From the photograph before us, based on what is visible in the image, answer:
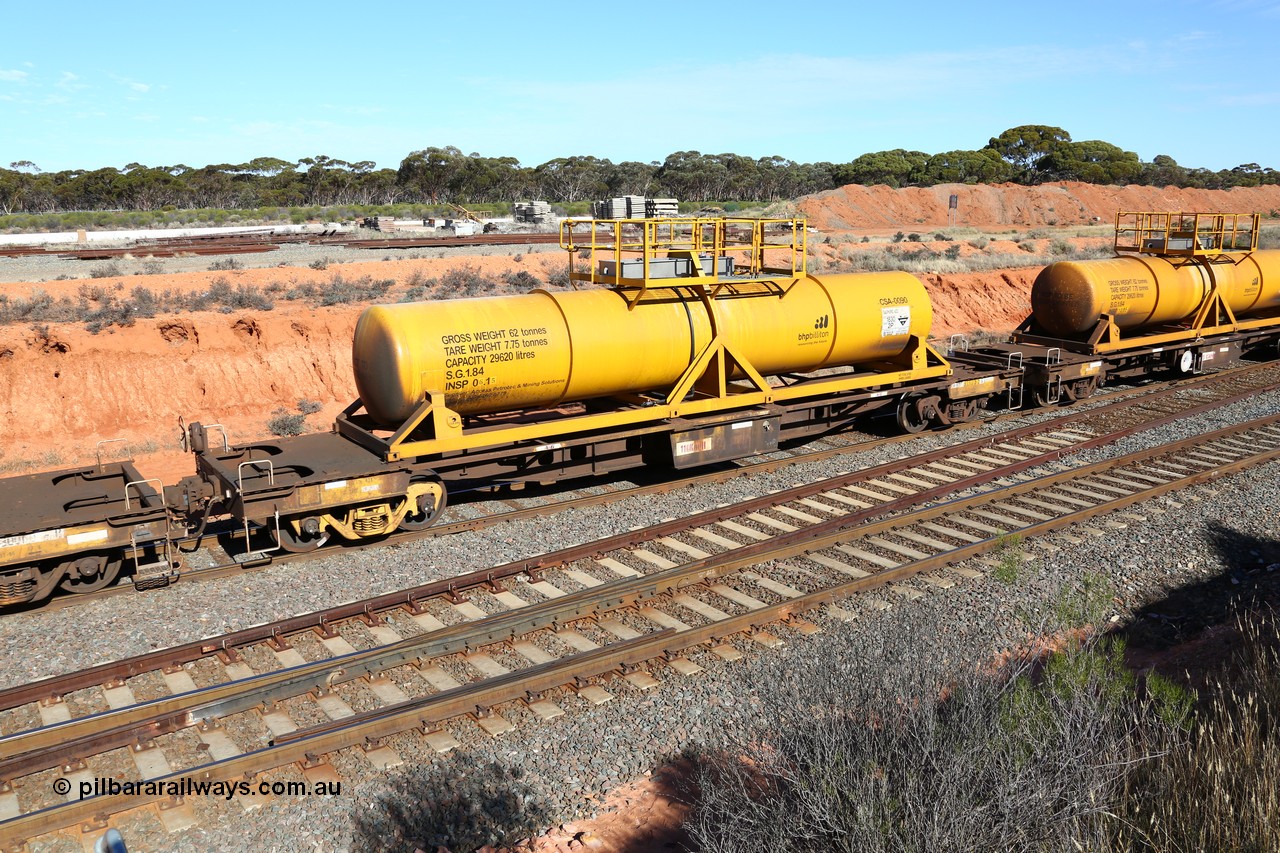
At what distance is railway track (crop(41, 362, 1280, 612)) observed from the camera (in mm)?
10547

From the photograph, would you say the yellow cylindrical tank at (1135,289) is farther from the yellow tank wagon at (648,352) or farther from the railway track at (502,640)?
the railway track at (502,640)

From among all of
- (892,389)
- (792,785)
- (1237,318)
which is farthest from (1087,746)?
(1237,318)

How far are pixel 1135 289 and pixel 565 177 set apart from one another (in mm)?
71586

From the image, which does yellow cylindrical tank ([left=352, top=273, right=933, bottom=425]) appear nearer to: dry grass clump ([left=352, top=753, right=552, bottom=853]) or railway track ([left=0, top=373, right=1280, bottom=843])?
railway track ([left=0, top=373, right=1280, bottom=843])

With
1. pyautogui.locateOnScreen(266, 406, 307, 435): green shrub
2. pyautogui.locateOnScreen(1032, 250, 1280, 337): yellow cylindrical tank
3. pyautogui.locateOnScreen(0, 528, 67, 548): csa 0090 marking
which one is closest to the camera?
pyautogui.locateOnScreen(0, 528, 67, 548): csa 0090 marking

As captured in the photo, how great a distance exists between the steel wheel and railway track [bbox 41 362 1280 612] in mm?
107

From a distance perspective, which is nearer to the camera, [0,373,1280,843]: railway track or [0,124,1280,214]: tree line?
[0,373,1280,843]: railway track

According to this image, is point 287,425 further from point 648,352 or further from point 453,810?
point 453,810

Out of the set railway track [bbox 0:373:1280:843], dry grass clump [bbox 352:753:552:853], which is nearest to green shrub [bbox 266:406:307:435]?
railway track [bbox 0:373:1280:843]

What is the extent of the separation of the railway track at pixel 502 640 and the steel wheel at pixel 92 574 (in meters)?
2.00

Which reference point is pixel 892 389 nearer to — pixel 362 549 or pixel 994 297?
pixel 362 549

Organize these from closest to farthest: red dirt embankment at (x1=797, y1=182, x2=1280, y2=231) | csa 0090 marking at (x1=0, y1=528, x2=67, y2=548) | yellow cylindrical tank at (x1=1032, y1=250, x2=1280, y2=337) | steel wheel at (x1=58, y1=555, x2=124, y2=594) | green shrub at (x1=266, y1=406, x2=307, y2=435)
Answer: csa 0090 marking at (x1=0, y1=528, x2=67, y2=548)
steel wheel at (x1=58, y1=555, x2=124, y2=594)
green shrub at (x1=266, y1=406, x2=307, y2=435)
yellow cylindrical tank at (x1=1032, y1=250, x2=1280, y2=337)
red dirt embankment at (x1=797, y1=182, x2=1280, y2=231)

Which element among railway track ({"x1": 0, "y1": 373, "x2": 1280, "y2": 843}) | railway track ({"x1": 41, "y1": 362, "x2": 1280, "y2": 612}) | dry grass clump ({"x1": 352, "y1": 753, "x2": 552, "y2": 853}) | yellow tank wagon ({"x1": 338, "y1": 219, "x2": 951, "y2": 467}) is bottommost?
dry grass clump ({"x1": 352, "y1": 753, "x2": 552, "y2": 853})

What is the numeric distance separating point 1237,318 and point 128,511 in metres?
23.6
